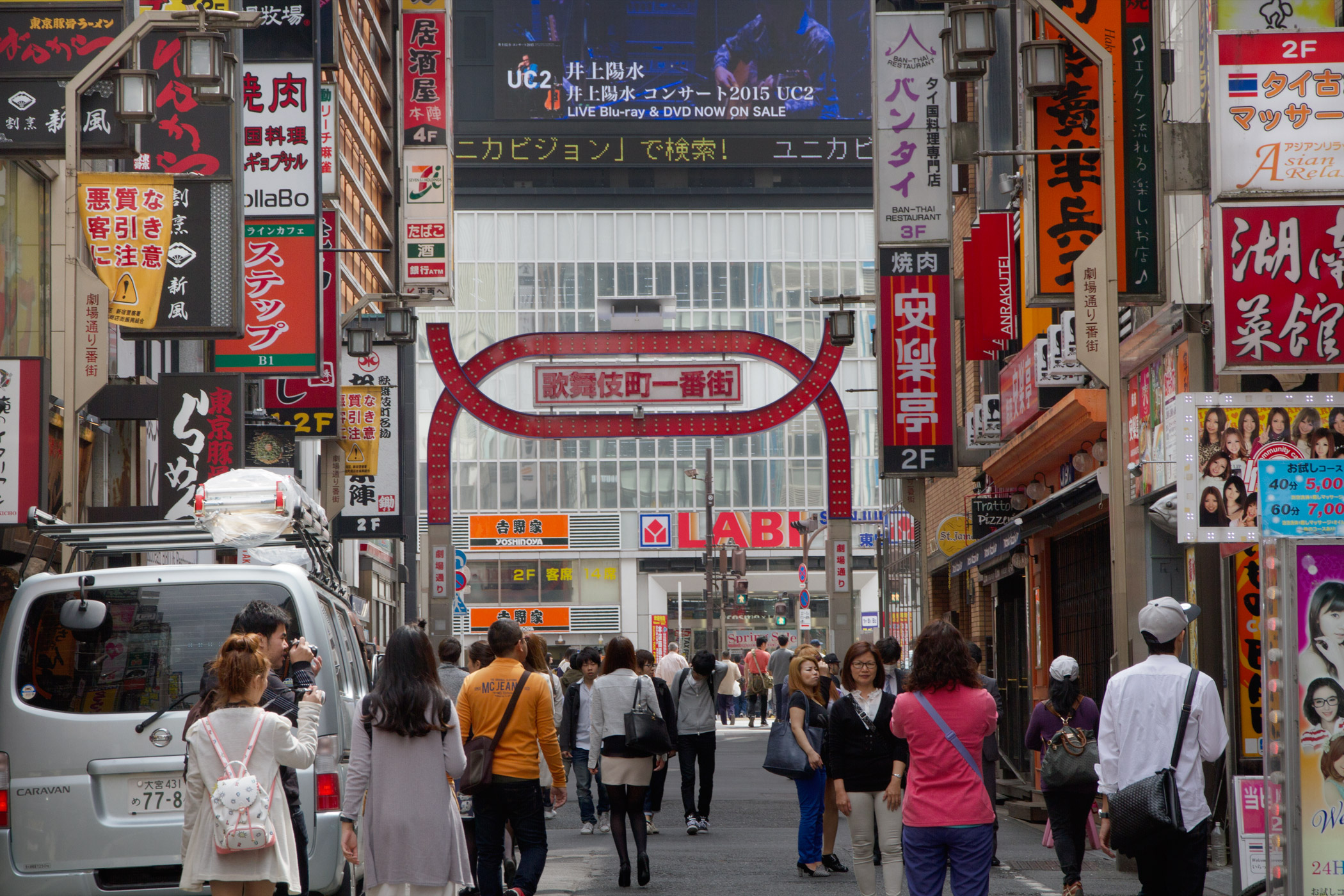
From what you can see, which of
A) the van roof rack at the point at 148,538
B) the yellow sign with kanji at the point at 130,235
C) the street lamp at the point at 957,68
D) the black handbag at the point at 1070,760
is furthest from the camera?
the yellow sign with kanji at the point at 130,235

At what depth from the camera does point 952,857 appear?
7.88 m

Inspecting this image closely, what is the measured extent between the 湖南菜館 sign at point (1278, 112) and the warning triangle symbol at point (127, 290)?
380 inches

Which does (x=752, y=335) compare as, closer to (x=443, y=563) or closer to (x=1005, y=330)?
(x=443, y=563)

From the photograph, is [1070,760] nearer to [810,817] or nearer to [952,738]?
[810,817]

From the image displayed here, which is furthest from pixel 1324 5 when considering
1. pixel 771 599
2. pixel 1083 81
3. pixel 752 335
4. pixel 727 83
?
pixel 727 83

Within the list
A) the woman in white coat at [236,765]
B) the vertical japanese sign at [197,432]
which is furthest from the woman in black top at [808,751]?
the vertical japanese sign at [197,432]

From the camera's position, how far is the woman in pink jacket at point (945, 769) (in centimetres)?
779

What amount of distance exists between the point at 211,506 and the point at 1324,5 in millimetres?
7718

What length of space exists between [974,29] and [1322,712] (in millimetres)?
7038

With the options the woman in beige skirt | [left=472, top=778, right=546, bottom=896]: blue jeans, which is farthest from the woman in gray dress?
the woman in beige skirt

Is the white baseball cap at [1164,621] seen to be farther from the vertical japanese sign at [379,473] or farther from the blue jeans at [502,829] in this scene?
the vertical japanese sign at [379,473]

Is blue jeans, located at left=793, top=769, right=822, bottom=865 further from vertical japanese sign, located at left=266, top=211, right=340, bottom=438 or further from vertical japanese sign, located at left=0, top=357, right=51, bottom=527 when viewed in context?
vertical japanese sign, located at left=266, top=211, right=340, bottom=438

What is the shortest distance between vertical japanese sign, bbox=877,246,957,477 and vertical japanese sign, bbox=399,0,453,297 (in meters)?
16.9

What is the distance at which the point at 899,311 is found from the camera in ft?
76.9
